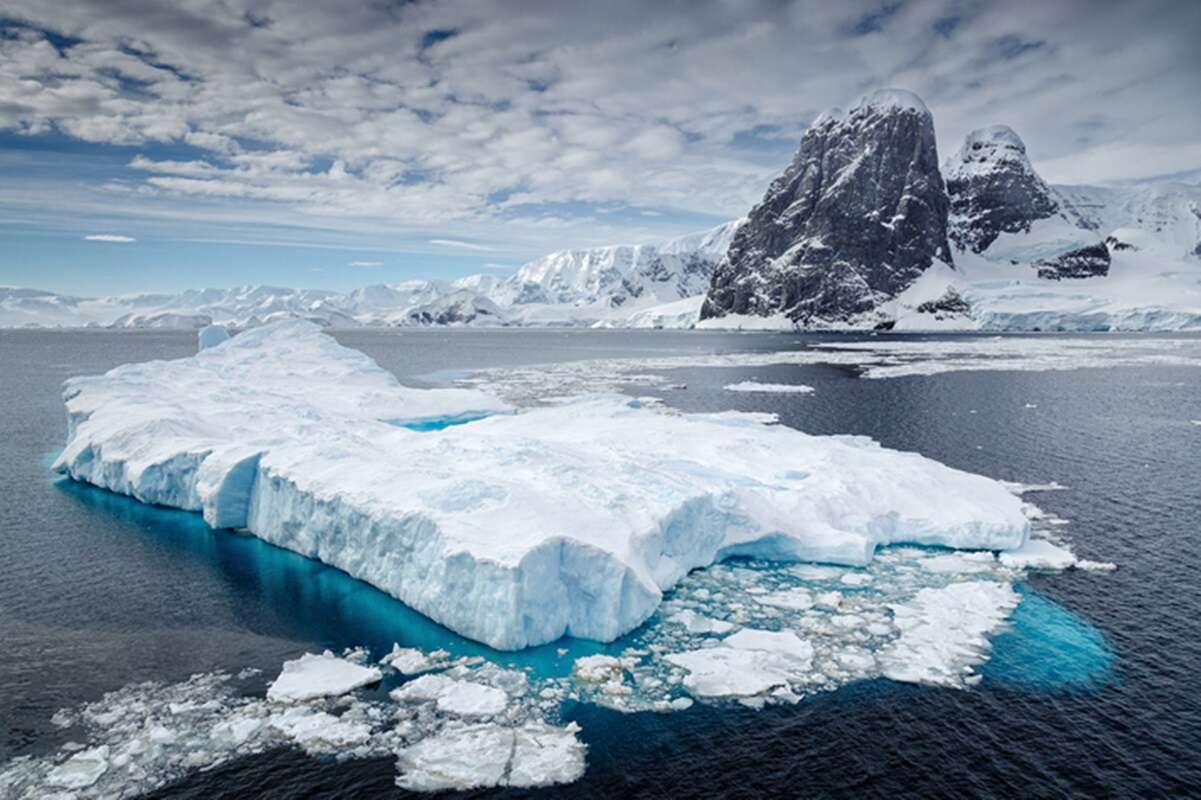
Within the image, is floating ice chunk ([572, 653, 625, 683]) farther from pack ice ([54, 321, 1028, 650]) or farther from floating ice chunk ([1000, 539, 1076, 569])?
floating ice chunk ([1000, 539, 1076, 569])

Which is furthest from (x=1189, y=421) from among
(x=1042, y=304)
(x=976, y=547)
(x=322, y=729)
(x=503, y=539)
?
(x=1042, y=304)

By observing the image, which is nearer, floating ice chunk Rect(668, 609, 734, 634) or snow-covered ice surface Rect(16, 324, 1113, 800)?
snow-covered ice surface Rect(16, 324, 1113, 800)

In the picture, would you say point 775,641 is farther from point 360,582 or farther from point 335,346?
point 335,346

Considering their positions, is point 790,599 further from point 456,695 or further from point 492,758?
point 492,758

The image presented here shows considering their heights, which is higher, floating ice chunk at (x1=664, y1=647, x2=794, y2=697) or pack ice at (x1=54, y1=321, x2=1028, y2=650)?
pack ice at (x1=54, y1=321, x2=1028, y2=650)

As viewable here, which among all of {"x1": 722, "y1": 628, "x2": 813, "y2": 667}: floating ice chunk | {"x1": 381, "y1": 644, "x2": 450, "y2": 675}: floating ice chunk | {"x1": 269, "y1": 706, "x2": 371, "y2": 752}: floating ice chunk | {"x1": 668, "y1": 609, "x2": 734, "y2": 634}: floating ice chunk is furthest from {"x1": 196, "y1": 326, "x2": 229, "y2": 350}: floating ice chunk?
{"x1": 722, "y1": 628, "x2": 813, "y2": 667}: floating ice chunk

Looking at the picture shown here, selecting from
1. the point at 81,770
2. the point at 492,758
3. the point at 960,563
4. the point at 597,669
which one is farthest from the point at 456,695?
the point at 960,563

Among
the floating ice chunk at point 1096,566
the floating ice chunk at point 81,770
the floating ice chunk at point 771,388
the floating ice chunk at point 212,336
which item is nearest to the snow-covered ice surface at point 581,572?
the floating ice chunk at point 81,770
